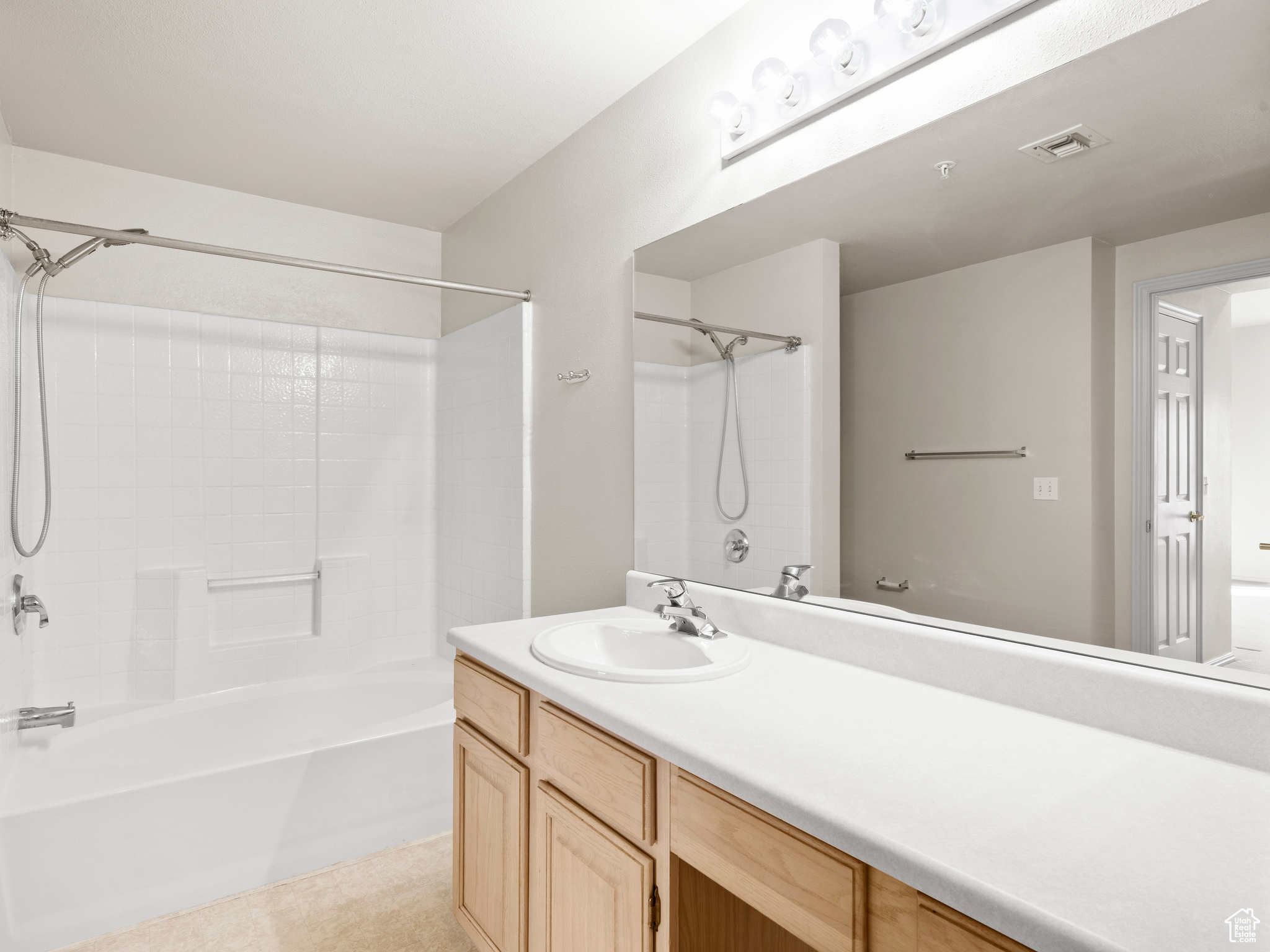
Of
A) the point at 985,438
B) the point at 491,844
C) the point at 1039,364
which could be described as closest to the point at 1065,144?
the point at 1039,364

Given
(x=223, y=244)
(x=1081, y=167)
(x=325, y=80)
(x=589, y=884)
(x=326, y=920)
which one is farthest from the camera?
(x=223, y=244)

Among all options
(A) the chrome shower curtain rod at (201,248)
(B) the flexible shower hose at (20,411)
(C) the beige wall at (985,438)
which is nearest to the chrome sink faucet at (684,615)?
(C) the beige wall at (985,438)

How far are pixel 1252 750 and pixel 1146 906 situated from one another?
18.8 inches

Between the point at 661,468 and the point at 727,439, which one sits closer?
the point at 727,439

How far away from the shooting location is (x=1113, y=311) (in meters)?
1.13

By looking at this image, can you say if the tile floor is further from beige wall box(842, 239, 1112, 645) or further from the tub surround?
beige wall box(842, 239, 1112, 645)

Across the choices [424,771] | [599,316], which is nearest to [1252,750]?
[599,316]

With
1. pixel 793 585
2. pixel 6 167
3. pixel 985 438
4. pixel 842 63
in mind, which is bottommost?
pixel 793 585

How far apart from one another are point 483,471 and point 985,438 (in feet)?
7.02

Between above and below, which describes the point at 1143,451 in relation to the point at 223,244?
below

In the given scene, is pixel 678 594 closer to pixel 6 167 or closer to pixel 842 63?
pixel 842 63

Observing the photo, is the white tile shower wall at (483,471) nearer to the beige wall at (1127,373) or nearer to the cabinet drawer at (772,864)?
the cabinet drawer at (772,864)

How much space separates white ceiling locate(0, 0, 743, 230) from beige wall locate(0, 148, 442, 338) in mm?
96

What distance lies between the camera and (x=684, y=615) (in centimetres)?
167
